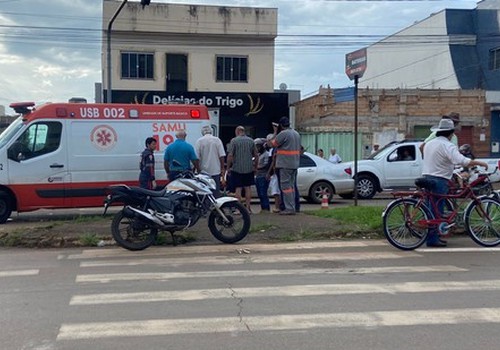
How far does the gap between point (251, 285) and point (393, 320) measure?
1.82 meters

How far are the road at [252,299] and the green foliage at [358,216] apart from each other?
1.18 meters

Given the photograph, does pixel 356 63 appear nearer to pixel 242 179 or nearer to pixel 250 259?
pixel 242 179

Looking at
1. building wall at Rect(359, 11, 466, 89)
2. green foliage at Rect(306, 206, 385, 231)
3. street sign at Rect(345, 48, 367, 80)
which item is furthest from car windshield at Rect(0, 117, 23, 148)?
building wall at Rect(359, 11, 466, 89)

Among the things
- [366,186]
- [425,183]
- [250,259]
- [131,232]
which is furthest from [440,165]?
[366,186]

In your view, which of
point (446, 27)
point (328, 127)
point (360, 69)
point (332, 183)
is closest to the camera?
point (360, 69)

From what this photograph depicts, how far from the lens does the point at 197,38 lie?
3428cm

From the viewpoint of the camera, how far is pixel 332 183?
16.3 m

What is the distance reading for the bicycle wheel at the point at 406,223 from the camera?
8469mm

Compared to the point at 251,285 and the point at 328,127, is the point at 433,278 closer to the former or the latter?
the point at 251,285

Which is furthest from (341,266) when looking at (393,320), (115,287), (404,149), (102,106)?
(404,149)

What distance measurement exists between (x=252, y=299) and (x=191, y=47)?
2992 cm

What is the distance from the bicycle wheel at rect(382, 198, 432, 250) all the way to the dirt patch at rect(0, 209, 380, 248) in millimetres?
1035

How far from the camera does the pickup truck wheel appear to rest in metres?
17.5

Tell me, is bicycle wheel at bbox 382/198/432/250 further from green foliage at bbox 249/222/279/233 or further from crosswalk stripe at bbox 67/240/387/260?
green foliage at bbox 249/222/279/233
